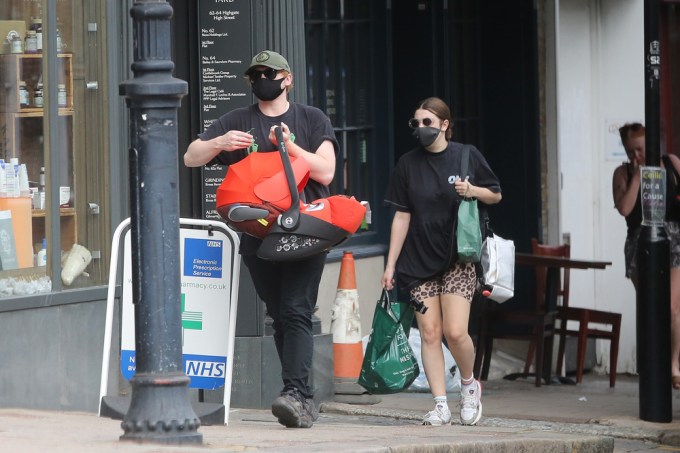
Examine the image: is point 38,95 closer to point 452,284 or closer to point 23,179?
point 23,179

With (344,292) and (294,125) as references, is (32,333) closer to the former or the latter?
(294,125)

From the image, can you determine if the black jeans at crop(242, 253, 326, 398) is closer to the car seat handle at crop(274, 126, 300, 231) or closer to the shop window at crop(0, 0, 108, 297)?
the car seat handle at crop(274, 126, 300, 231)

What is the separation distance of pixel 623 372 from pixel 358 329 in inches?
128

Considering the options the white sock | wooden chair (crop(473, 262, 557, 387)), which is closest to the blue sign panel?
the white sock

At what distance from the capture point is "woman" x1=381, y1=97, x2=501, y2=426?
331 inches

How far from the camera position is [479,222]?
8.45 m

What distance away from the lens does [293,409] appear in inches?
281

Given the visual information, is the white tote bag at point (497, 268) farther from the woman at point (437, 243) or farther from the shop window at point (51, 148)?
the shop window at point (51, 148)

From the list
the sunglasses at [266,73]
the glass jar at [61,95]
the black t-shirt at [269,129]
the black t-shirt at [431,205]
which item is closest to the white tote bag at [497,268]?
the black t-shirt at [431,205]

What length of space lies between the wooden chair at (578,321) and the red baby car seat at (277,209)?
468 cm

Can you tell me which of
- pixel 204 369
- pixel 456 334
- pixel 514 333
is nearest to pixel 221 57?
pixel 456 334

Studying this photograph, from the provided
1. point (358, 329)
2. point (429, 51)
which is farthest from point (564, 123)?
point (358, 329)

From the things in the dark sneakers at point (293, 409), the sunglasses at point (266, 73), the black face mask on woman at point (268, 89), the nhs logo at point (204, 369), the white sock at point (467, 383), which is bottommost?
the white sock at point (467, 383)

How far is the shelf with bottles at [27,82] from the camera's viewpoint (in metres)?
8.09
